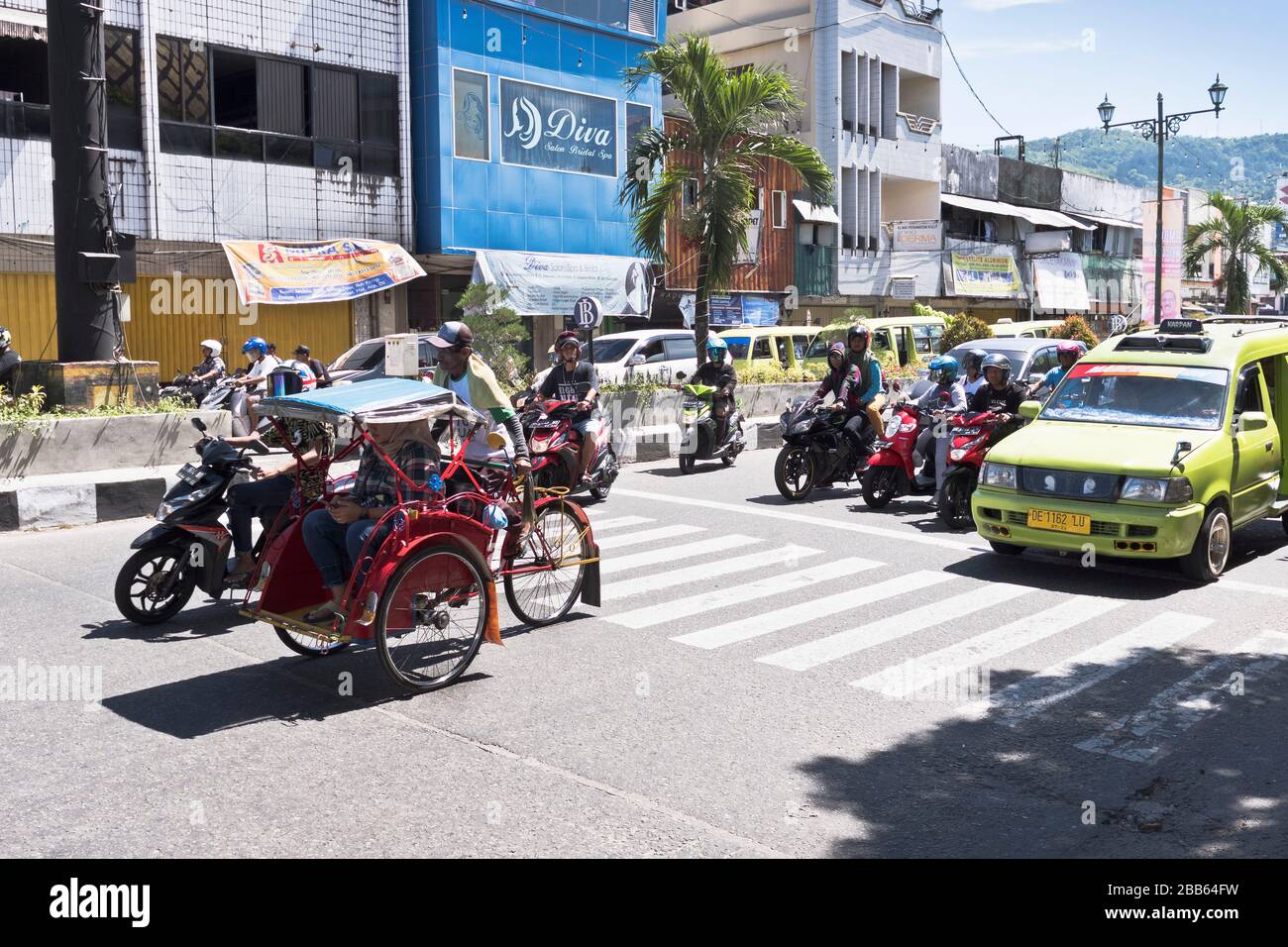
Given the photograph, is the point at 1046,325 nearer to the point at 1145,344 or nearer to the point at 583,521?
the point at 1145,344

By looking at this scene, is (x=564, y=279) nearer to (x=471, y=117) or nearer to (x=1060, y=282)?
(x=471, y=117)

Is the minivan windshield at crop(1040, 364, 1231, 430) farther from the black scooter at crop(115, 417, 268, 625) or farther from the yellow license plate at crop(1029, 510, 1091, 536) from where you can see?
the black scooter at crop(115, 417, 268, 625)

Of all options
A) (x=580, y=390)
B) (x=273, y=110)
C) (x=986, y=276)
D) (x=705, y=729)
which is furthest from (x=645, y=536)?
(x=986, y=276)

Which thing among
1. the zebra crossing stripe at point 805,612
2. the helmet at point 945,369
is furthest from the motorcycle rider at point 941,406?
the zebra crossing stripe at point 805,612

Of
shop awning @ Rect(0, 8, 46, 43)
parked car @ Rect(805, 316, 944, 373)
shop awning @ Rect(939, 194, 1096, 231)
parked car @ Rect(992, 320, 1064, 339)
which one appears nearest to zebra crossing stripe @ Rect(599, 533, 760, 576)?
parked car @ Rect(805, 316, 944, 373)

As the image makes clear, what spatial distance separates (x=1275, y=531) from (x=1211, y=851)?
8424 millimetres

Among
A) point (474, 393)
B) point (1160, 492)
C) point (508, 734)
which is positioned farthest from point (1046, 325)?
point (508, 734)

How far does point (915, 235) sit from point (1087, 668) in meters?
35.8

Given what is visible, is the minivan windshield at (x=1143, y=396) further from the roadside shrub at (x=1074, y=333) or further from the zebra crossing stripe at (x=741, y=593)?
the roadside shrub at (x=1074, y=333)

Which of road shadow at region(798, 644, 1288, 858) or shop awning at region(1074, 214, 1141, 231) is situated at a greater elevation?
shop awning at region(1074, 214, 1141, 231)

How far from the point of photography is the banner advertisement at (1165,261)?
39562 millimetres

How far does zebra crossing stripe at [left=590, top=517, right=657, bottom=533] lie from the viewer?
12.2 metres

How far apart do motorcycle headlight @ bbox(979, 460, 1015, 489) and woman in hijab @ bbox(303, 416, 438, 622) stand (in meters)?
5.11

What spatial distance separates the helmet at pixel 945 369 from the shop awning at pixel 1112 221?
4254cm
